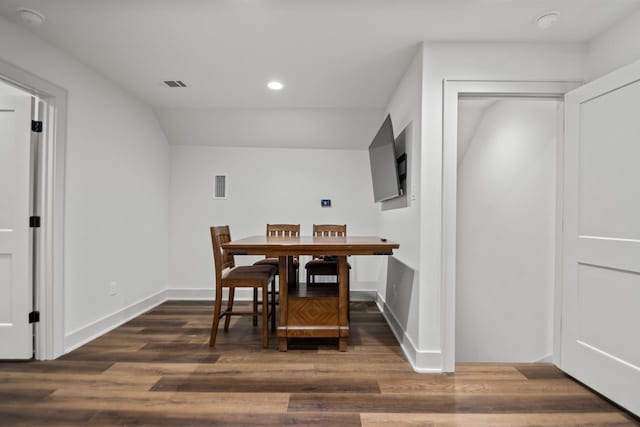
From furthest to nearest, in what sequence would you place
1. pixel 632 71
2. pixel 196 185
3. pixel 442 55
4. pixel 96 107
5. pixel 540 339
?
pixel 196 185
pixel 540 339
pixel 96 107
pixel 442 55
pixel 632 71

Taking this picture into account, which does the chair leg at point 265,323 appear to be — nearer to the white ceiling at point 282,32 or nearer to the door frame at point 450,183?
the door frame at point 450,183

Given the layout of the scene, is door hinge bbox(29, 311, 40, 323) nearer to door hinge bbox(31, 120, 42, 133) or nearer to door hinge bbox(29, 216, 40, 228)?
door hinge bbox(29, 216, 40, 228)

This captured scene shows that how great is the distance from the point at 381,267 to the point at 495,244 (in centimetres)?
131

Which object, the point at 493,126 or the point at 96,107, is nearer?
the point at 96,107

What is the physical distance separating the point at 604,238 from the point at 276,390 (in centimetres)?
223

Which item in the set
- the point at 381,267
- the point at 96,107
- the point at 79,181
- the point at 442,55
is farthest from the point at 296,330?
the point at 96,107

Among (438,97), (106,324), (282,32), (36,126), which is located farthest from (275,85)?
→ (106,324)

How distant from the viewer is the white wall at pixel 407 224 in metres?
2.41

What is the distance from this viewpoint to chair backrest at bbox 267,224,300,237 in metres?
3.91

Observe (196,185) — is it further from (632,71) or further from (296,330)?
(632,71)

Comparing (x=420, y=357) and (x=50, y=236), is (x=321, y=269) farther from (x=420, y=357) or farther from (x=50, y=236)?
(x=50, y=236)

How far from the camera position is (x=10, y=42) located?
2.13 m

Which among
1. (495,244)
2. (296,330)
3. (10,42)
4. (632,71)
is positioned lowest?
(296,330)

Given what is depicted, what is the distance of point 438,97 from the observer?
2279mm
